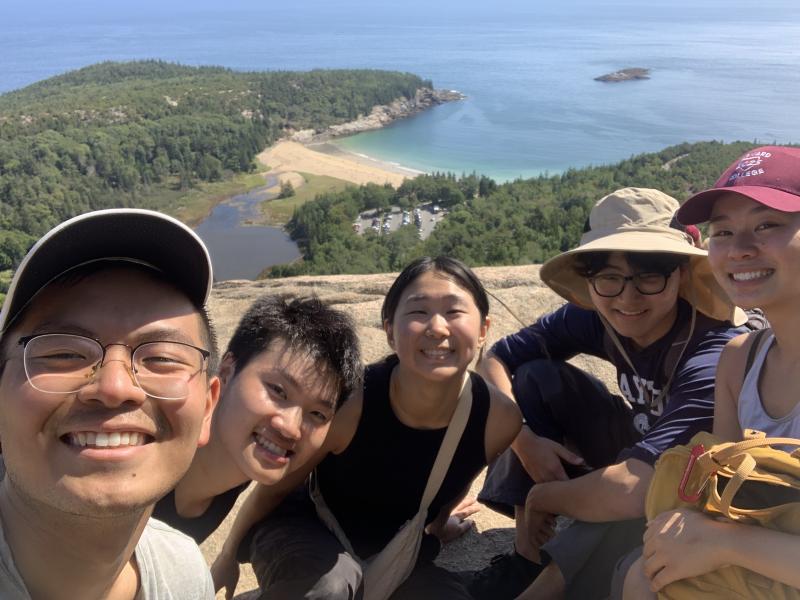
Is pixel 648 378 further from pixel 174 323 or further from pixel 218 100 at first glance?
pixel 218 100

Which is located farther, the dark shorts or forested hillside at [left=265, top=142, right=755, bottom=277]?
forested hillside at [left=265, top=142, right=755, bottom=277]

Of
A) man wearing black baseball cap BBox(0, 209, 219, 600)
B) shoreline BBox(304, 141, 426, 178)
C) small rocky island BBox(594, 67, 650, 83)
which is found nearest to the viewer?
man wearing black baseball cap BBox(0, 209, 219, 600)

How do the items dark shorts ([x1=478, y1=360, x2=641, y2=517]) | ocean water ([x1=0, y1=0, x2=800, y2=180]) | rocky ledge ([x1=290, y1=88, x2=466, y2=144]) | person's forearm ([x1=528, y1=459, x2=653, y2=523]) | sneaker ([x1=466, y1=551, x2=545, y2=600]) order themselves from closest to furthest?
1. person's forearm ([x1=528, y1=459, x2=653, y2=523])
2. sneaker ([x1=466, y1=551, x2=545, y2=600])
3. dark shorts ([x1=478, y1=360, x2=641, y2=517])
4. ocean water ([x1=0, y1=0, x2=800, y2=180])
5. rocky ledge ([x1=290, y1=88, x2=466, y2=144])

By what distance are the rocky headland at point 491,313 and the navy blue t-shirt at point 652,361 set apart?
0.52 metres

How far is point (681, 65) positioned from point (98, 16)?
161 meters

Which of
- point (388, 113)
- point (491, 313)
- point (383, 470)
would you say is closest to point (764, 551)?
point (383, 470)

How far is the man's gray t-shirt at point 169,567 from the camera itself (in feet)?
4.14

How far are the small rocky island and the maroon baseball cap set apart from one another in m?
69.7

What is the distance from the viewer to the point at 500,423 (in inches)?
84.3

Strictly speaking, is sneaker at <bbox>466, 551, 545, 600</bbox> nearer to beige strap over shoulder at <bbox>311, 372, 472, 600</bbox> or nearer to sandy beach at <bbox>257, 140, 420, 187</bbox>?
beige strap over shoulder at <bbox>311, 372, 472, 600</bbox>

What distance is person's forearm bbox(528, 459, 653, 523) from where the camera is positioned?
1823 mm

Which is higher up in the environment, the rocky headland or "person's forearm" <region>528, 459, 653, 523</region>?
"person's forearm" <region>528, 459, 653, 523</region>

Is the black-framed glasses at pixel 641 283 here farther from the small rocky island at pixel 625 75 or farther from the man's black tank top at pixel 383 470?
the small rocky island at pixel 625 75

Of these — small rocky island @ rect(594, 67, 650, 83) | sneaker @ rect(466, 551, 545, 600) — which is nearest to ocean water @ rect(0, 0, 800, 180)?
small rocky island @ rect(594, 67, 650, 83)
